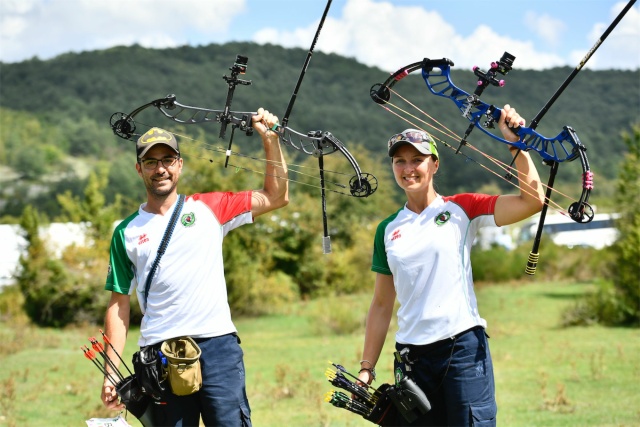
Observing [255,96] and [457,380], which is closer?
[457,380]

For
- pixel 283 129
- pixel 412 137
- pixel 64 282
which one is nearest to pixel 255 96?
pixel 64 282

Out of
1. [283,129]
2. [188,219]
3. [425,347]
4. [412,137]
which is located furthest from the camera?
[283,129]

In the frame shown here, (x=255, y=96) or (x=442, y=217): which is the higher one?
(x=255, y=96)

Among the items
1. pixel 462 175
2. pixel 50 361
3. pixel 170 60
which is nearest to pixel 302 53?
pixel 170 60

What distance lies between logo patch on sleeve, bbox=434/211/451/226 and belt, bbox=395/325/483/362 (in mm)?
663

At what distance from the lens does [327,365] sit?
2016 cm

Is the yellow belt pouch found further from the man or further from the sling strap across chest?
the sling strap across chest

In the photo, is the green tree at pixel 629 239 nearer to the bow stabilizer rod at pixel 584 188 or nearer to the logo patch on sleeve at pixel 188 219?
the bow stabilizer rod at pixel 584 188

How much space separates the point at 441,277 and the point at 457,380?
24.2 inches

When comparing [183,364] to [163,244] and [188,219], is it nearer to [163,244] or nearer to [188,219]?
[163,244]

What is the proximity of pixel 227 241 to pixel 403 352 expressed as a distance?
30.3 metres

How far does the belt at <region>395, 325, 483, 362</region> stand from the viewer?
5319mm

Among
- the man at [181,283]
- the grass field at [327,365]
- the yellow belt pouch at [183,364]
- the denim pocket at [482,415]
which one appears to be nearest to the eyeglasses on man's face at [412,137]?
the man at [181,283]

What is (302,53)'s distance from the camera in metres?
155
